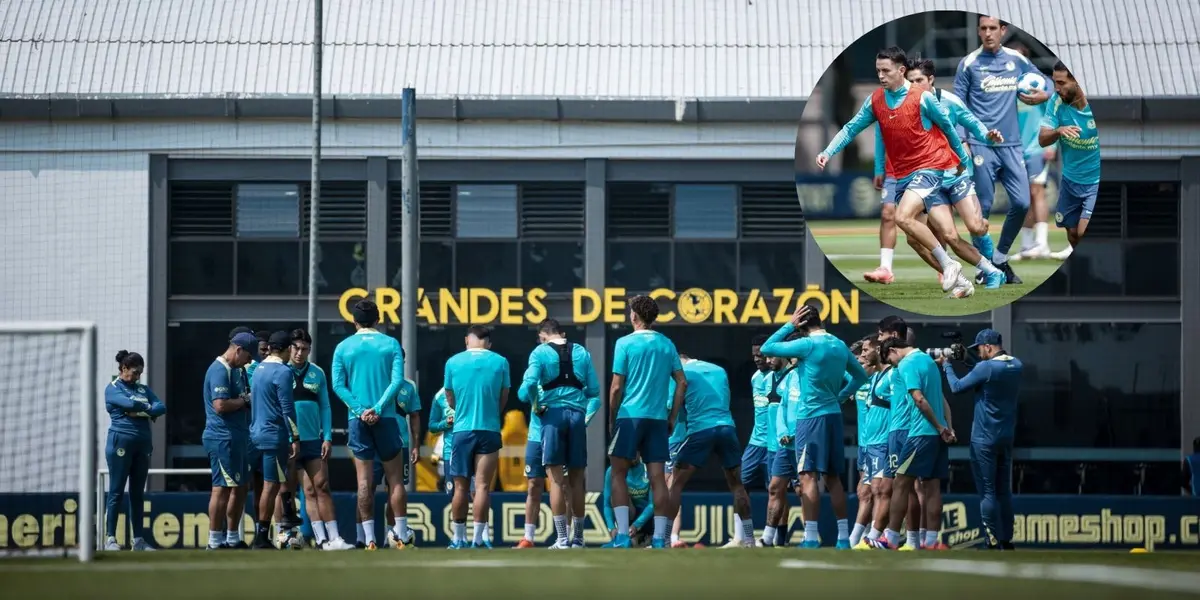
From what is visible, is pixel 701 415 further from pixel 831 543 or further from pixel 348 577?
pixel 348 577

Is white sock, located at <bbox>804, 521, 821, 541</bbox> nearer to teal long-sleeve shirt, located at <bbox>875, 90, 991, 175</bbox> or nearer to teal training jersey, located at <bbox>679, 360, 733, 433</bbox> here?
teal training jersey, located at <bbox>679, 360, 733, 433</bbox>

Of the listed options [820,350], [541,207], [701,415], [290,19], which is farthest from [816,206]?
[290,19]

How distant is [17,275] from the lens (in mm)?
27031

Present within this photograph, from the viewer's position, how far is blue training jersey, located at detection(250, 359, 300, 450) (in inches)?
556

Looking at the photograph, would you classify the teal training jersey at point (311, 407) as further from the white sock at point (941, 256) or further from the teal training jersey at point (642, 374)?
the white sock at point (941, 256)

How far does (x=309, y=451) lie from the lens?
48.3ft

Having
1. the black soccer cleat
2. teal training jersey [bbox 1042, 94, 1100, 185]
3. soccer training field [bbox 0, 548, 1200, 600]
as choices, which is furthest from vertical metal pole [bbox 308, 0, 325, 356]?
the black soccer cleat

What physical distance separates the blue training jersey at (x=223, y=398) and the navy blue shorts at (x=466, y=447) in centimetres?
201

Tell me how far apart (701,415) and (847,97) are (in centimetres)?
392

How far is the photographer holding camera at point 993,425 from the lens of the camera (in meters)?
14.8

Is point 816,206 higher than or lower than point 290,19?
lower

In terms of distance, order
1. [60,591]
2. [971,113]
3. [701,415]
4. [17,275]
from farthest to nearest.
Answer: [17,275]
[701,415]
[971,113]
[60,591]

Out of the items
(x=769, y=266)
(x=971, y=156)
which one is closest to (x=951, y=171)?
(x=971, y=156)

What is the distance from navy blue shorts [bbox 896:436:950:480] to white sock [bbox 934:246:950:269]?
2.97 metres
